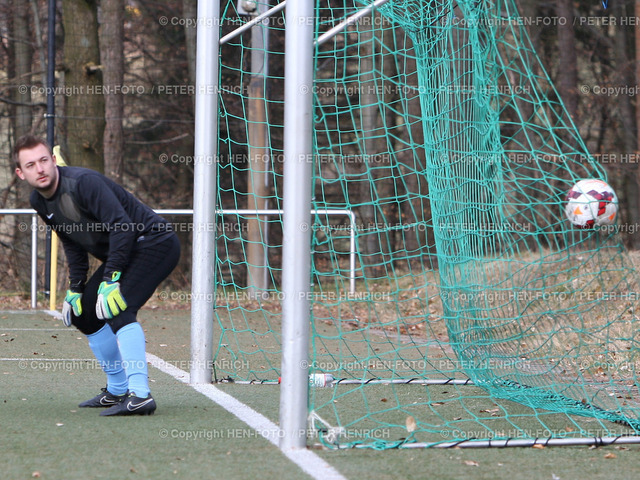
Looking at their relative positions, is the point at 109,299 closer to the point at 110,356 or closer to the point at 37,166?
the point at 110,356

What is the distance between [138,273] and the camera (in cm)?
456

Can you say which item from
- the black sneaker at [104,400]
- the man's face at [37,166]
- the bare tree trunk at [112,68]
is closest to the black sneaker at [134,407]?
the black sneaker at [104,400]

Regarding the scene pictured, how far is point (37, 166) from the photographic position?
168 inches

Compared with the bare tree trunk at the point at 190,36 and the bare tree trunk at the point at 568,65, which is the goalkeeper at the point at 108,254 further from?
the bare tree trunk at the point at 568,65

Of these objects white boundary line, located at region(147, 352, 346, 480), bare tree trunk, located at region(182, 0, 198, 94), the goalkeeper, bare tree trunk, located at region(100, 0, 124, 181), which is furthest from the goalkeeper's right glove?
bare tree trunk, located at region(182, 0, 198, 94)

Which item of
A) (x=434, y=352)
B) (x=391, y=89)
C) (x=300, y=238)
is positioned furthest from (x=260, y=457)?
(x=391, y=89)

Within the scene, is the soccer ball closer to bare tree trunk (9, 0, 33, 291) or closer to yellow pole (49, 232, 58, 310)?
Answer: yellow pole (49, 232, 58, 310)

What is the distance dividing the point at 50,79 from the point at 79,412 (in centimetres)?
798

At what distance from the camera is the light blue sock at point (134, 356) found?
14.6ft

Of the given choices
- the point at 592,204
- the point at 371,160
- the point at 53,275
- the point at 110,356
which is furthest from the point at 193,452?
the point at 371,160

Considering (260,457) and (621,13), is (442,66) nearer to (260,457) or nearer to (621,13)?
(260,457)

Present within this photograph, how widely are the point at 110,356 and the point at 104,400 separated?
271 millimetres

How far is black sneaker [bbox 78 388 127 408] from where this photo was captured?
4.82 meters

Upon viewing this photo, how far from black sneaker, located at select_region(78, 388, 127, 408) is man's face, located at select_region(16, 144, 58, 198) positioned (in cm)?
128
